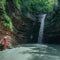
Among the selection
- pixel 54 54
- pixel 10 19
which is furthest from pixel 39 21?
pixel 54 54

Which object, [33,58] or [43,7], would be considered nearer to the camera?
[33,58]

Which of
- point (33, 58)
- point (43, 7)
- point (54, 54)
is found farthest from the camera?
point (43, 7)

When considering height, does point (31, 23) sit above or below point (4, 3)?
below

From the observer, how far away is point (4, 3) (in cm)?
1992

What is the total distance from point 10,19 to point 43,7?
39.4 feet

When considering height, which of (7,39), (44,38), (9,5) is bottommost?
(44,38)

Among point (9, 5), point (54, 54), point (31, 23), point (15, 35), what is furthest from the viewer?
point (31, 23)

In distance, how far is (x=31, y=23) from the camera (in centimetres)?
2323

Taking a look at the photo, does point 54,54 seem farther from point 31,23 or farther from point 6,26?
point 31,23

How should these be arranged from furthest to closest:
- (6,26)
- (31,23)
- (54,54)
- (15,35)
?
(31,23), (15,35), (6,26), (54,54)

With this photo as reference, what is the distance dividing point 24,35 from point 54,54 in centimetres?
652

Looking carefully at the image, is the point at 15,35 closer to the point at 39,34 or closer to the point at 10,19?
the point at 10,19

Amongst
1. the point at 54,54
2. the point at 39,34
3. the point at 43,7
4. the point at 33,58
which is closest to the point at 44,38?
the point at 39,34

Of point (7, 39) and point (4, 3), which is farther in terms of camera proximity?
point (4, 3)
